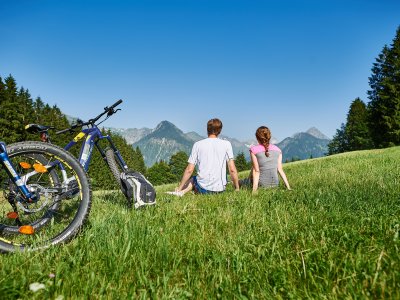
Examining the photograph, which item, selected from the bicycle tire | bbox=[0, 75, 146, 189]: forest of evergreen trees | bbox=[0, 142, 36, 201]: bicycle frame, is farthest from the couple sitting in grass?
bbox=[0, 75, 146, 189]: forest of evergreen trees

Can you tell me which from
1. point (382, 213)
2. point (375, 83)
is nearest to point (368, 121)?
point (375, 83)

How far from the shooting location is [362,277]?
227 cm

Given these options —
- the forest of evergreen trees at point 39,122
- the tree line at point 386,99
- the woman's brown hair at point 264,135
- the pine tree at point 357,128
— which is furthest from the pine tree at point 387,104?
the woman's brown hair at point 264,135

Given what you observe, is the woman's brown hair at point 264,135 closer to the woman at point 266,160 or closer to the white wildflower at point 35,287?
the woman at point 266,160

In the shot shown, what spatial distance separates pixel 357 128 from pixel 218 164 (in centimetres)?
9257

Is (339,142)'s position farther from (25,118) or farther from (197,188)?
(197,188)

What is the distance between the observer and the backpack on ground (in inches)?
217

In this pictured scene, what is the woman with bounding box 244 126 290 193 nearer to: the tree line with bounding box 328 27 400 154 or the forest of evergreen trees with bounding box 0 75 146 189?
the forest of evergreen trees with bounding box 0 75 146 189

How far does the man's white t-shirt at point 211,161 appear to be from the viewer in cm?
868

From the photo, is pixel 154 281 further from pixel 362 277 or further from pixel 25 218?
pixel 25 218

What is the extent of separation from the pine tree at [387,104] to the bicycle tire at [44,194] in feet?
216

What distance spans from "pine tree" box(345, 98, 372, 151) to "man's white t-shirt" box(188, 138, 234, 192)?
290ft

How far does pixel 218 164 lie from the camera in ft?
28.6

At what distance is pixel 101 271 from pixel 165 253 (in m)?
0.59
